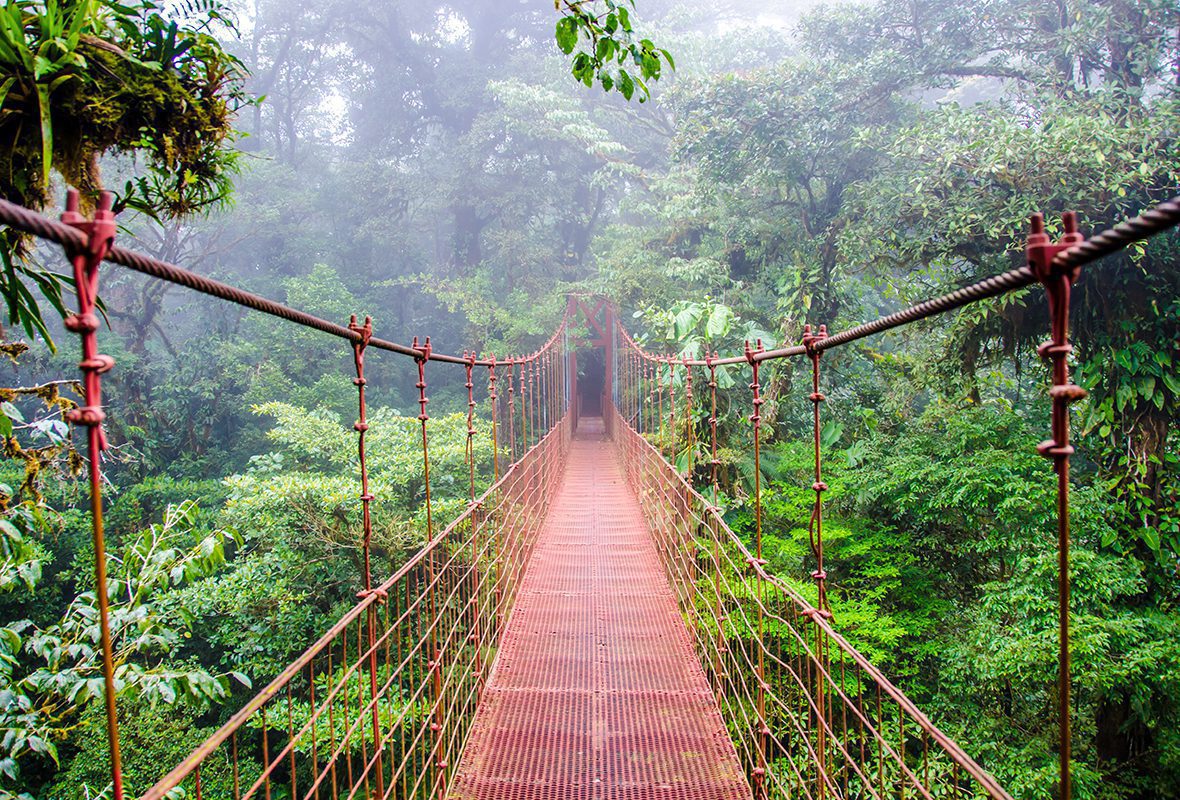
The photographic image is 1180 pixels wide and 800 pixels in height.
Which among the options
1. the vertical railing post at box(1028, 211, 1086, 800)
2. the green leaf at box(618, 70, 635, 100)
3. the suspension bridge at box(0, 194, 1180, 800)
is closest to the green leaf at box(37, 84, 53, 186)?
A: the suspension bridge at box(0, 194, 1180, 800)

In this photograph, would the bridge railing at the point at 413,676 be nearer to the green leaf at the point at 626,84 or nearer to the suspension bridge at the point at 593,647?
the suspension bridge at the point at 593,647

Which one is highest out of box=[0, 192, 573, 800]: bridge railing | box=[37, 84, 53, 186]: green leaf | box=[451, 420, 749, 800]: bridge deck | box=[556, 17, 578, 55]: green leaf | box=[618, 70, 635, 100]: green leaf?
box=[556, 17, 578, 55]: green leaf

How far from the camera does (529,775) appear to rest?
1917 millimetres

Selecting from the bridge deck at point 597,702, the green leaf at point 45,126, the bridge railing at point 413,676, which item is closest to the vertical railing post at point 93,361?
the bridge railing at point 413,676

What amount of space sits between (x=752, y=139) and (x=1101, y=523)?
14.0 feet

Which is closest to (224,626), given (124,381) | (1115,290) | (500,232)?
(124,381)

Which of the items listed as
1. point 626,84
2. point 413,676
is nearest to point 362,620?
point 413,676

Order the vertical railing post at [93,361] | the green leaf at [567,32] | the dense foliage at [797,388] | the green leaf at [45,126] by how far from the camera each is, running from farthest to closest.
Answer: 1. the dense foliage at [797,388]
2. the green leaf at [567,32]
3. the green leaf at [45,126]
4. the vertical railing post at [93,361]

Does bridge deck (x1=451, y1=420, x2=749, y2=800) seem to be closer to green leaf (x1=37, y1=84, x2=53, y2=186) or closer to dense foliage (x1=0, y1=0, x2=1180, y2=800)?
dense foliage (x1=0, y1=0, x2=1180, y2=800)

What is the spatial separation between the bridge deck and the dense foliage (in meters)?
0.89

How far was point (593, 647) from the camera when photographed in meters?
2.73

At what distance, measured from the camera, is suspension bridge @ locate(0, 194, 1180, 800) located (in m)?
0.70

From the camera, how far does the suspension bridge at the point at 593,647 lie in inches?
27.4

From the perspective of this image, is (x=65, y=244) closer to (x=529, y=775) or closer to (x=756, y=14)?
(x=529, y=775)
